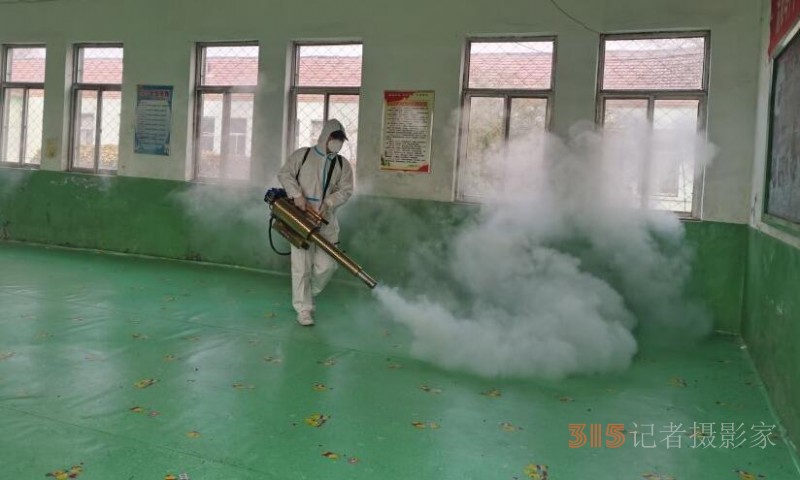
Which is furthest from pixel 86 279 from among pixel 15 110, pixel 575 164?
pixel 575 164

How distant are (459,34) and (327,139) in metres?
2.18

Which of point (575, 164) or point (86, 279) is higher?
point (575, 164)

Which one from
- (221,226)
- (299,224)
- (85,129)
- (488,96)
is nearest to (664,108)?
(488,96)

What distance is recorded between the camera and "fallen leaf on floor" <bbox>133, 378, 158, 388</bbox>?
3.55 metres

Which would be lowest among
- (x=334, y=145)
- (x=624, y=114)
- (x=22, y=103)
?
(x=334, y=145)

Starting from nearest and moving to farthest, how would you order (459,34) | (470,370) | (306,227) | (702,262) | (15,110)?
(470,370) → (306,227) → (702,262) → (459,34) → (15,110)

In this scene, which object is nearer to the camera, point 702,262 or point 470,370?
point 470,370

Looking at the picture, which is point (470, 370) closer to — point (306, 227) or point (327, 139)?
point (306, 227)

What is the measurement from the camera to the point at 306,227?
4.98 meters

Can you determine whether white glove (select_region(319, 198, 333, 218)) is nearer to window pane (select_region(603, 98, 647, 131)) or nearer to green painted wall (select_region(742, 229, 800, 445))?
window pane (select_region(603, 98, 647, 131))

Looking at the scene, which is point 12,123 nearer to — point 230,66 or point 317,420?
point 230,66

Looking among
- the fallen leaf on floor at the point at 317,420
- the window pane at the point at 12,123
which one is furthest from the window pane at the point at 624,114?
the window pane at the point at 12,123

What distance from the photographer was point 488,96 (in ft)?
21.1

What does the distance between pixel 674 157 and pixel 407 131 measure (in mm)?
2645
